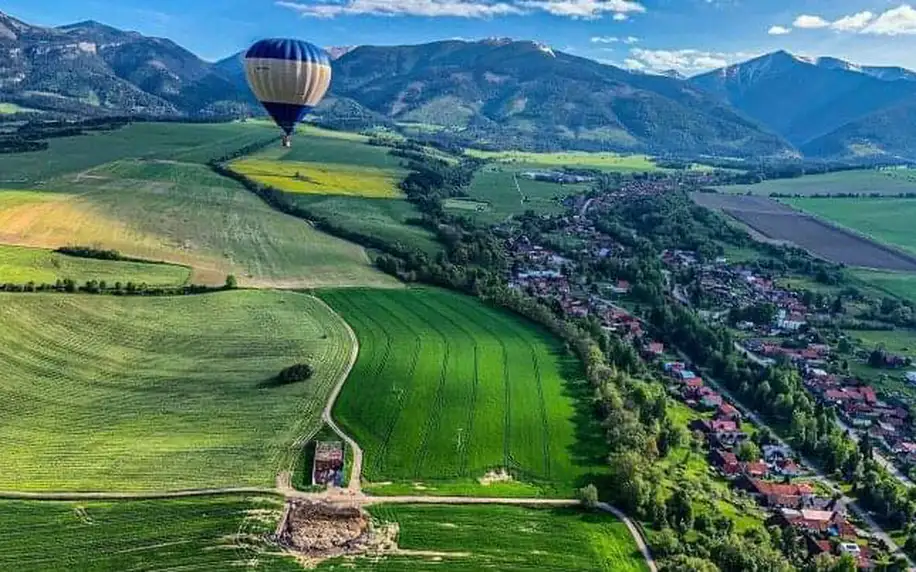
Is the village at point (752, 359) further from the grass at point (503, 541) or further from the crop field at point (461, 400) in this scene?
the grass at point (503, 541)

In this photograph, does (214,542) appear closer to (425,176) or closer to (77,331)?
(77,331)

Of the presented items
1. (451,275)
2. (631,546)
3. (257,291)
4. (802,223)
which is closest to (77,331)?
(257,291)

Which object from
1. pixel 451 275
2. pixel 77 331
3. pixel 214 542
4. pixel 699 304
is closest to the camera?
pixel 214 542

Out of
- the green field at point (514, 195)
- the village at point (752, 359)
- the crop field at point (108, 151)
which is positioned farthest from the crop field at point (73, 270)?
the green field at point (514, 195)

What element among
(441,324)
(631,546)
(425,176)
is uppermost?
(425,176)

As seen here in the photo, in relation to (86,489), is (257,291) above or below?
above
